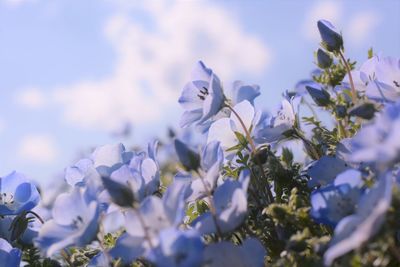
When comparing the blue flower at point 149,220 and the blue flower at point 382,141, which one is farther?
the blue flower at point 149,220

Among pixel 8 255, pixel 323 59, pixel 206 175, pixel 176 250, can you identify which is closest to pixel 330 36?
pixel 323 59

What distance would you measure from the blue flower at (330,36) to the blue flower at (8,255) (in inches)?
45.0

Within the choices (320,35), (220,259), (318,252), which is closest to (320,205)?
(318,252)

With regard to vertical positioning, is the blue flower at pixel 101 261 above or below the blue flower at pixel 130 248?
above

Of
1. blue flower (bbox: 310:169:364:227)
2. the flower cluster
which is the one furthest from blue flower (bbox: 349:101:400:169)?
blue flower (bbox: 310:169:364:227)

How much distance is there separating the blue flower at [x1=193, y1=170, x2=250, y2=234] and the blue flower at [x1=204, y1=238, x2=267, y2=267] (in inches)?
1.7

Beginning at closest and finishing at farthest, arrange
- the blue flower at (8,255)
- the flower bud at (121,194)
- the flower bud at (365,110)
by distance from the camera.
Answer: the flower bud at (121,194)
the flower bud at (365,110)
the blue flower at (8,255)

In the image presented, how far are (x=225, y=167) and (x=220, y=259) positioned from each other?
592 mm

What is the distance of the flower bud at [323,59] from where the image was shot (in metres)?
2.32

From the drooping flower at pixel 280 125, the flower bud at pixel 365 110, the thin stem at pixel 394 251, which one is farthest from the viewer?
the drooping flower at pixel 280 125

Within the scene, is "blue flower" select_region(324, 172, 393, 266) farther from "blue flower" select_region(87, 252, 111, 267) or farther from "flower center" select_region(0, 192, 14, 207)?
"flower center" select_region(0, 192, 14, 207)

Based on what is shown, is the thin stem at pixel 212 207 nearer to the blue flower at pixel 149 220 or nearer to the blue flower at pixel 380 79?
the blue flower at pixel 149 220

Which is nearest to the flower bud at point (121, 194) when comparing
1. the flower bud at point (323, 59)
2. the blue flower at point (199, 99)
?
the blue flower at point (199, 99)

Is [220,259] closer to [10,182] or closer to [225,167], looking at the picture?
[225,167]
